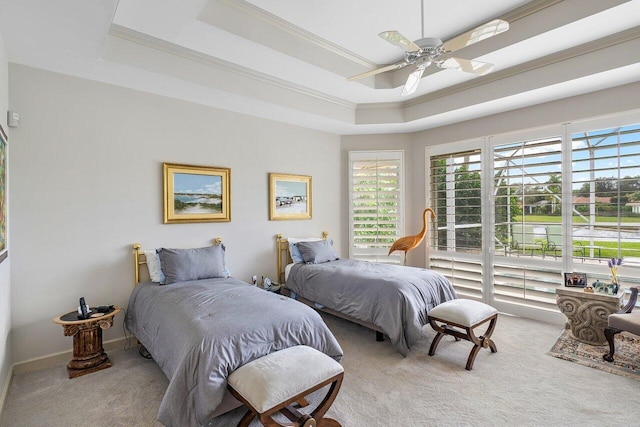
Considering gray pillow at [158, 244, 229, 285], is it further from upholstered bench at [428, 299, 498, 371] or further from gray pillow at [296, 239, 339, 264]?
upholstered bench at [428, 299, 498, 371]

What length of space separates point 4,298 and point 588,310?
523 cm

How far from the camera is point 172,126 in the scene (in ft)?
12.0

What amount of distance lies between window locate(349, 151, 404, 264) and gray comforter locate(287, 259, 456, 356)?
40.9 inches

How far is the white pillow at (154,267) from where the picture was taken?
3242mm

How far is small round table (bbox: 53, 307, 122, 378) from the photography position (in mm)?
2705

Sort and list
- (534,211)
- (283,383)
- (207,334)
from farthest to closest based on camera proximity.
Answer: (534,211)
(207,334)
(283,383)

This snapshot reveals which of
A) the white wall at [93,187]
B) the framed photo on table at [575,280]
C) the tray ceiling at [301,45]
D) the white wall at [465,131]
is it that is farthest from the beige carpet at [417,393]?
the tray ceiling at [301,45]

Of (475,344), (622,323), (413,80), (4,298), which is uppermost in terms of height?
(413,80)

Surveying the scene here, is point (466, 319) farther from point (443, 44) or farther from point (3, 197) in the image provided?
point (3, 197)

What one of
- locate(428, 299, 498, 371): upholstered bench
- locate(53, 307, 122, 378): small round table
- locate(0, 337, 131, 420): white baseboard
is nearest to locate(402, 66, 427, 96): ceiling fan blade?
locate(428, 299, 498, 371): upholstered bench

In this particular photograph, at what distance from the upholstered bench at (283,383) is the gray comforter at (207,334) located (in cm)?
13

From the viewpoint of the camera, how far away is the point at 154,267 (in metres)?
3.32

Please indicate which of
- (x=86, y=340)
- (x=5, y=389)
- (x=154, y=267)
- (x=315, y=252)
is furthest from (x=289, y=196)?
(x=5, y=389)

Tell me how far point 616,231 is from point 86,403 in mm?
5124
